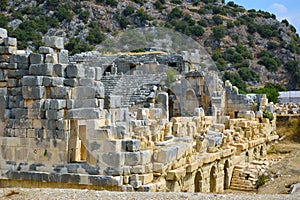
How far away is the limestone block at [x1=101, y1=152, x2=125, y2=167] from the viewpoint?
8438 mm

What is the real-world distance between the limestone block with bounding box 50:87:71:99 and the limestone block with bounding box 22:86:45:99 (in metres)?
0.20

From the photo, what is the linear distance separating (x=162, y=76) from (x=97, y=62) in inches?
203

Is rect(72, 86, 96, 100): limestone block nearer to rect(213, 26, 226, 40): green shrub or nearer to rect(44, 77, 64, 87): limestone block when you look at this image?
rect(44, 77, 64, 87): limestone block

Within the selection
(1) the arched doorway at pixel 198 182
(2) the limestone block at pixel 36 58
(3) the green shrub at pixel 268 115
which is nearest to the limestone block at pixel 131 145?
(2) the limestone block at pixel 36 58

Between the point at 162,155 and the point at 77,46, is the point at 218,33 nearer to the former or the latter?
the point at 77,46

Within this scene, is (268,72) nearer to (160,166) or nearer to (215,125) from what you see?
(215,125)

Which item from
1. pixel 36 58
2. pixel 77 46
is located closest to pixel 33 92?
pixel 36 58

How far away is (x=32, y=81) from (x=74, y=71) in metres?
0.87

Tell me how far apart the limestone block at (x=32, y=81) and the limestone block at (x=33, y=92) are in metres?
0.07

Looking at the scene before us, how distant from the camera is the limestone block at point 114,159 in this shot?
8438 mm

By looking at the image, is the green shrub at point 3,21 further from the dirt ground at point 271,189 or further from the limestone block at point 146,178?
the limestone block at point 146,178

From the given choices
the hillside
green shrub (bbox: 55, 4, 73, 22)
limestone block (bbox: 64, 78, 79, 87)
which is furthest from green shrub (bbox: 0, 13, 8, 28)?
limestone block (bbox: 64, 78, 79, 87)

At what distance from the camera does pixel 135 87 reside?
2014cm

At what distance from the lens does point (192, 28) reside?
57875 mm
